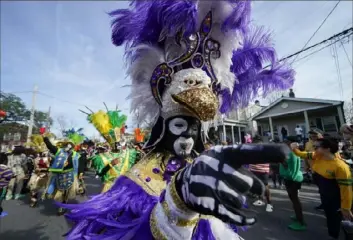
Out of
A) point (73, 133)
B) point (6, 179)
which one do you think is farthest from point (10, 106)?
point (6, 179)

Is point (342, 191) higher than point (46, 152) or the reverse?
the reverse

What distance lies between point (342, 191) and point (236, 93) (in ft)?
9.26

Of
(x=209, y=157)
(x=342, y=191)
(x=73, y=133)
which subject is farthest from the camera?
(x=73, y=133)

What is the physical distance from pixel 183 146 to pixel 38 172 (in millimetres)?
8058

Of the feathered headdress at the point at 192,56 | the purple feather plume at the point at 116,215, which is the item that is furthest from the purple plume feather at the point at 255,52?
the purple feather plume at the point at 116,215

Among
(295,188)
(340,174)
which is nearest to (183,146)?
(340,174)

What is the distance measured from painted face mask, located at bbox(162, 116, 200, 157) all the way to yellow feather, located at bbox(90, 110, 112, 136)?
3356mm

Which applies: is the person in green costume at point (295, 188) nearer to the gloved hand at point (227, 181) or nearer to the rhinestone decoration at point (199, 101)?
the rhinestone decoration at point (199, 101)

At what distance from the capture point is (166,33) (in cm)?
143

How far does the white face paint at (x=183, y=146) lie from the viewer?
1354mm

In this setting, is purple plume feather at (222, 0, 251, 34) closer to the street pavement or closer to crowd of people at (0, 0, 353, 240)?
crowd of people at (0, 0, 353, 240)

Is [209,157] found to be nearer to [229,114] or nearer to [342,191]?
[229,114]

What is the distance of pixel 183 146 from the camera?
1.35m

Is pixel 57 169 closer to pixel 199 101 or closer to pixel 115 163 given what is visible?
pixel 115 163
